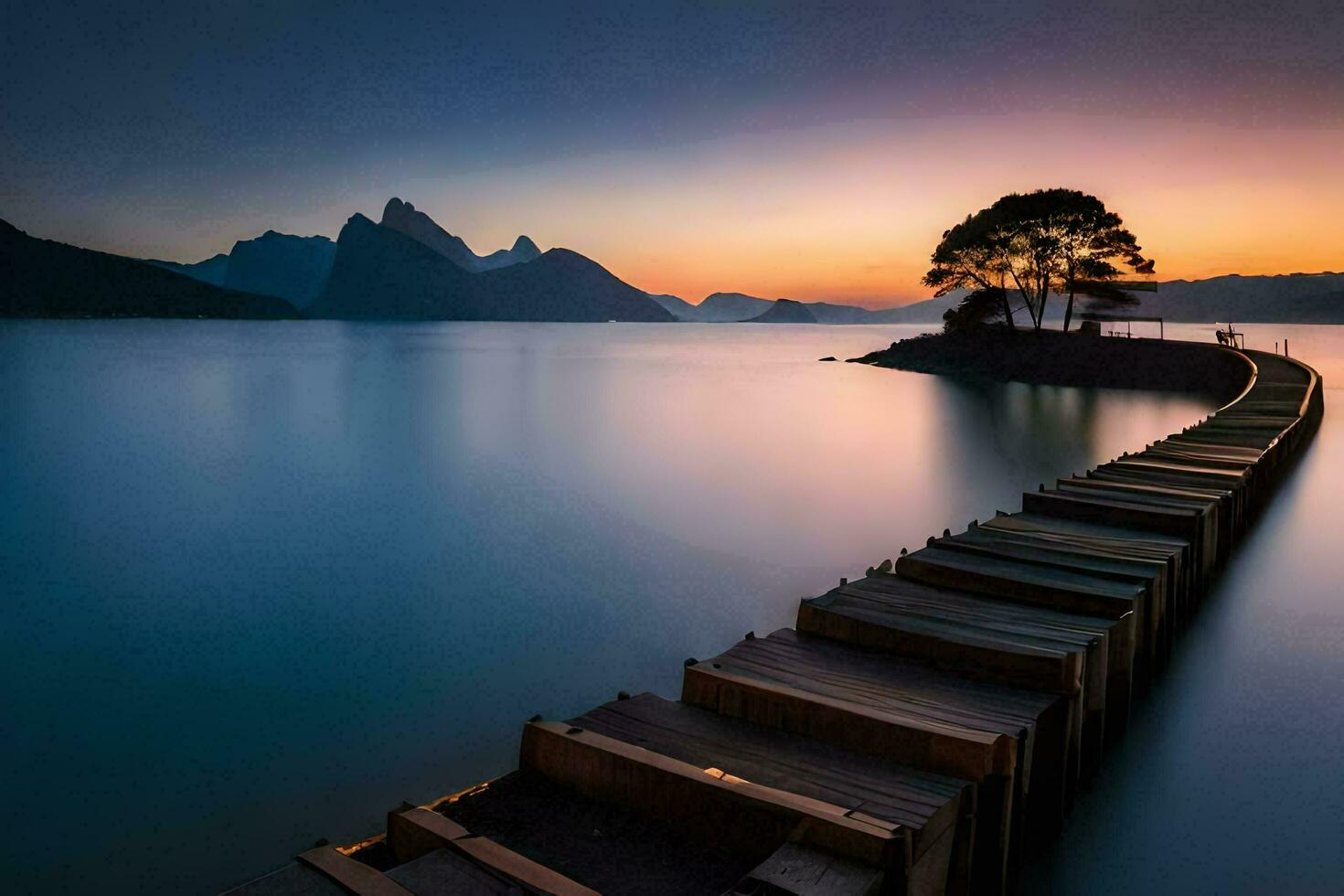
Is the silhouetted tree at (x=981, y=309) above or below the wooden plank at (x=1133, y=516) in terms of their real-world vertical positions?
above

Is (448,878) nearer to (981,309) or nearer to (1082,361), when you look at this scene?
(1082,361)

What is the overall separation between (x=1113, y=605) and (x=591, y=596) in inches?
430

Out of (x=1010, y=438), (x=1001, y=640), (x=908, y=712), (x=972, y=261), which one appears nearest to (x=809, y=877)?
(x=908, y=712)

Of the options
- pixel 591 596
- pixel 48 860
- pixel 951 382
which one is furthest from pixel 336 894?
pixel 951 382

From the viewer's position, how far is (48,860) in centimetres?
882

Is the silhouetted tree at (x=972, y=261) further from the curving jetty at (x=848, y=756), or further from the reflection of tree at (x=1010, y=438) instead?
the curving jetty at (x=848, y=756)

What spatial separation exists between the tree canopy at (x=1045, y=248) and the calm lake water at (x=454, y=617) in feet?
109

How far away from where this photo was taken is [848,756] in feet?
22.3

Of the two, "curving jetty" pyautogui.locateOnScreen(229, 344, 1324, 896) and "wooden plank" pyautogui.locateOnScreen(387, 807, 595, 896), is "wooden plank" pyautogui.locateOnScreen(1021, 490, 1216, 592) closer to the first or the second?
"curving jetty" pyautogui.locateOnScreen(229, 344, 1324, 896)

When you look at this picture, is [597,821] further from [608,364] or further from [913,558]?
[608,364]

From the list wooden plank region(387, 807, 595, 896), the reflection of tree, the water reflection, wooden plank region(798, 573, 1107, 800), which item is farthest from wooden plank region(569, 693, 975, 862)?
the reflection of tree

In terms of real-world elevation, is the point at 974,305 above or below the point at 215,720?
above

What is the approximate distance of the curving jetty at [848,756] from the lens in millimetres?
5129

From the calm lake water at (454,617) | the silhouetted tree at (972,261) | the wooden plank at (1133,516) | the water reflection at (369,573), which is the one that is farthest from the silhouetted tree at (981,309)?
the wooden plank at (1133,516)
